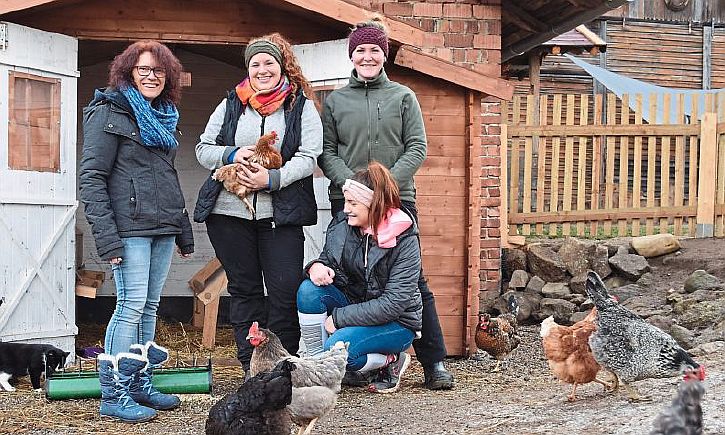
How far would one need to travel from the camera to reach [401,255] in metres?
5.45

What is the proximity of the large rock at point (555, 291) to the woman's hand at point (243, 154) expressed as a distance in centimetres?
464

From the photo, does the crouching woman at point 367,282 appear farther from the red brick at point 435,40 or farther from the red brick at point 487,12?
the red brick at point 487,12

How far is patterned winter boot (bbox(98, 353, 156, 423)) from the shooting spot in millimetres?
5016

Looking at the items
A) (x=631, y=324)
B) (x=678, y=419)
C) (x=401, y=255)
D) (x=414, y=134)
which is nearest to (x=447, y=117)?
(x=414, y=134)

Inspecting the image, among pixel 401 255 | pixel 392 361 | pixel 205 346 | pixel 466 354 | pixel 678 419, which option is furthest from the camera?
pixel 205 346

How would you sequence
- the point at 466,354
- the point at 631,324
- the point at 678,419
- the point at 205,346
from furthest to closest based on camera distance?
the point at 205,346
the point at 466,354
the point at 631,324
the point at 678,419

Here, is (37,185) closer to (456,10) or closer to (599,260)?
(456,10)

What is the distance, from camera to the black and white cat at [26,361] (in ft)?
19.9

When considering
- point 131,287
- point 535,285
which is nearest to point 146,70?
point 131,287

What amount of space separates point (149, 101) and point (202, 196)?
69 cm

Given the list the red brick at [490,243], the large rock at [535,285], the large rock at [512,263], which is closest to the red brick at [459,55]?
the red brick at [490,243]

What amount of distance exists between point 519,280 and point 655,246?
146 cm

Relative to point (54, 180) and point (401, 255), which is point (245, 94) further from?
point (54, 180)

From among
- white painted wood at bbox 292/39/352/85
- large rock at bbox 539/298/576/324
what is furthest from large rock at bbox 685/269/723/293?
white painted wood at bbox 292/39/352/85
